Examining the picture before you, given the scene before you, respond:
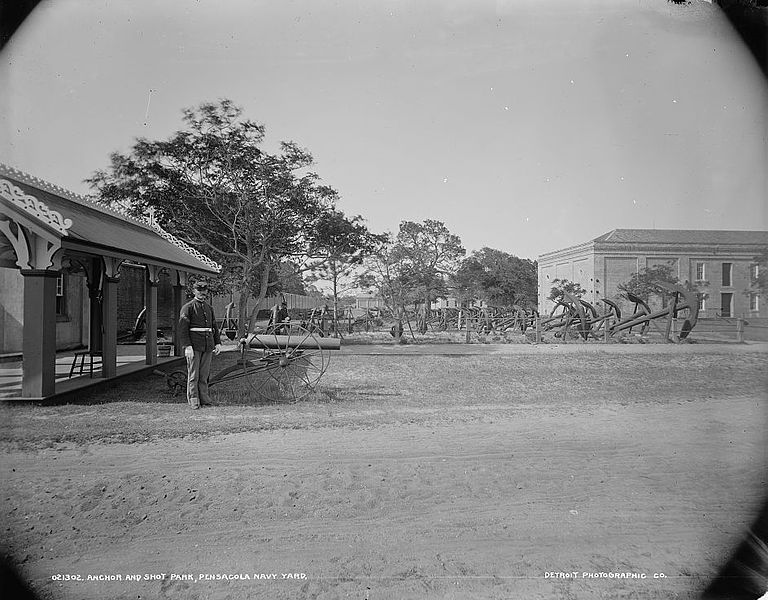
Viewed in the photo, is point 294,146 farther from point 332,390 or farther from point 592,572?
point 592,572

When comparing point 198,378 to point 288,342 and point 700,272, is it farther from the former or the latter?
point 700,272

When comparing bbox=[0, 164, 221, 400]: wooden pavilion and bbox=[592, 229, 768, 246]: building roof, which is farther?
bbox=[0, 164, 221, 400]: wooden pavilion

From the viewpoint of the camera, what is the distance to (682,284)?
349 inches

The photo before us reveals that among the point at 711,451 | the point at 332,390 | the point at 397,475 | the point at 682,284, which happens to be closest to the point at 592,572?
the point at 397,475

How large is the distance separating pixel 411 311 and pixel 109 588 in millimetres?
9330

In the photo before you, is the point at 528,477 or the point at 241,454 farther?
the point at 241,454

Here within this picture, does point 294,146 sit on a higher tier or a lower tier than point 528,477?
higher

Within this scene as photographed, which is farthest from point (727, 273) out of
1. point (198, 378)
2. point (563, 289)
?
Answer: point (563, 289)

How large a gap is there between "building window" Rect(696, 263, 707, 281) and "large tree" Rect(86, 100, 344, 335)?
5.24m

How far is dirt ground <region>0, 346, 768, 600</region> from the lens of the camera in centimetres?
300

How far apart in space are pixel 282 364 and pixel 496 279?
8904mm

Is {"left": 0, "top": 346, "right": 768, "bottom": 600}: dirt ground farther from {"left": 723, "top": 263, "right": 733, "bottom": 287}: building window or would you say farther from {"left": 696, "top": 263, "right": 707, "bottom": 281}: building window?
{"left": 696, "top": 263, "right": 707, "bottom": 281}: building window

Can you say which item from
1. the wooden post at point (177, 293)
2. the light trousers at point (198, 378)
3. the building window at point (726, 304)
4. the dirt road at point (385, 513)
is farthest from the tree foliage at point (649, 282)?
the wooden post at point (177, 293)

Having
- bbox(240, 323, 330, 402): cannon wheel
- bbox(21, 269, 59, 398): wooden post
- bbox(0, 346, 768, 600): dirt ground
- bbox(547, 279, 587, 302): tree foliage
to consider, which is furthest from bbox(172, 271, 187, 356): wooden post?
bbox(547, 279, 587, 302): tree foliage
